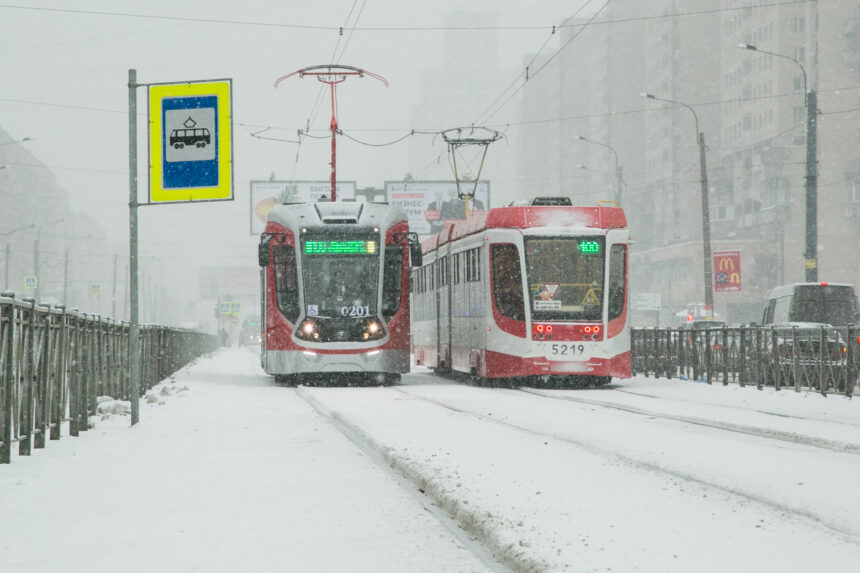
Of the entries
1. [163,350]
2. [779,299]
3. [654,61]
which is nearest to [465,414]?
[163,350]

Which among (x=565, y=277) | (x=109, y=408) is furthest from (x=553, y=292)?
(x=109, y=408)

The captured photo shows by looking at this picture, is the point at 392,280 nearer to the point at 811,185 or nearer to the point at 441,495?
the point at 811,185

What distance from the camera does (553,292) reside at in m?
21.5

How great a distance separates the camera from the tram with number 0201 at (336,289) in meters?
22.5

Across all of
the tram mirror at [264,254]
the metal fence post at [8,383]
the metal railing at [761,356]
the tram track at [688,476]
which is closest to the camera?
the tram track at [688,476]

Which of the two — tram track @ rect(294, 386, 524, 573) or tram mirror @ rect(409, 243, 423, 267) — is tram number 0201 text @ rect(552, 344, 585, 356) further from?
tram track @ rect(294, 386, 524, 573)

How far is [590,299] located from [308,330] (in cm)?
509

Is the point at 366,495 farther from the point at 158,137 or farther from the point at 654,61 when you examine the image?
the point at 654,61

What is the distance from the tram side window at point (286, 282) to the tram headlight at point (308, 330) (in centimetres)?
22

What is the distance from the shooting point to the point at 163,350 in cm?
2572

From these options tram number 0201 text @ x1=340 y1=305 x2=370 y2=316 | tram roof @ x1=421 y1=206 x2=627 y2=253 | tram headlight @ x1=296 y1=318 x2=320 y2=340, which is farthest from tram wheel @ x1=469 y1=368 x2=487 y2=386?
tram headlight @ x1=296 y1=318 x2=320 y2=340

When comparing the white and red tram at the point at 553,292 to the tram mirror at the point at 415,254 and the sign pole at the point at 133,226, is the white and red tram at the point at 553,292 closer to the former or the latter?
the tram mirror at the point at 415,254

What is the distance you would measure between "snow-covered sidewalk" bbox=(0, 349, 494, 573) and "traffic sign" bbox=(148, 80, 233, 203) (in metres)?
2.64

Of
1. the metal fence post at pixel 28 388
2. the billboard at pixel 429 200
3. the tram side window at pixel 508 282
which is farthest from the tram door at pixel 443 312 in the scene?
the billboard at pixel 429 200
